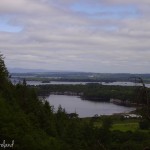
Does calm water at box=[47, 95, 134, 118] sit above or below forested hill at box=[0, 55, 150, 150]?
below

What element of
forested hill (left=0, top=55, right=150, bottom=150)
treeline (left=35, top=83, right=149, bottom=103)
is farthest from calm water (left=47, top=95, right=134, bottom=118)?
forested hill (left=0, top=55, right=150, bottom=150)

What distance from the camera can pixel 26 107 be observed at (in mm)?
29375

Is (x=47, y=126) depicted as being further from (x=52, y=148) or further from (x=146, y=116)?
(x=146, y=116)

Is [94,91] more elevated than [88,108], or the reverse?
[94,91]

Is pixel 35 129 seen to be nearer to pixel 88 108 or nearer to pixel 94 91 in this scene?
pixel 88 108

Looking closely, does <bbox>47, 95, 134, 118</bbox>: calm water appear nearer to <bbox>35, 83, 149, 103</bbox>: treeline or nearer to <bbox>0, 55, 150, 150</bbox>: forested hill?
<bbox>35, 83, 149, 103</bbox>: treeline

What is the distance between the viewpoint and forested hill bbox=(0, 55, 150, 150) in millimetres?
15875

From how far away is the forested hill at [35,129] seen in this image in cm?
1588

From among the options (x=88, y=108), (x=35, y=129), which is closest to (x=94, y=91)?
(x=88, y=108)

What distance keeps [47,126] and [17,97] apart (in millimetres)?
3392

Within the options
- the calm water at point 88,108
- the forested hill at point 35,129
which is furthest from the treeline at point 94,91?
the forested hill at point 35,129

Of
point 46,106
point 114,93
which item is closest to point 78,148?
point 46,106

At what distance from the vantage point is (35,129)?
2328cm

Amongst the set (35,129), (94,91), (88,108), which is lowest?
(88,108)
